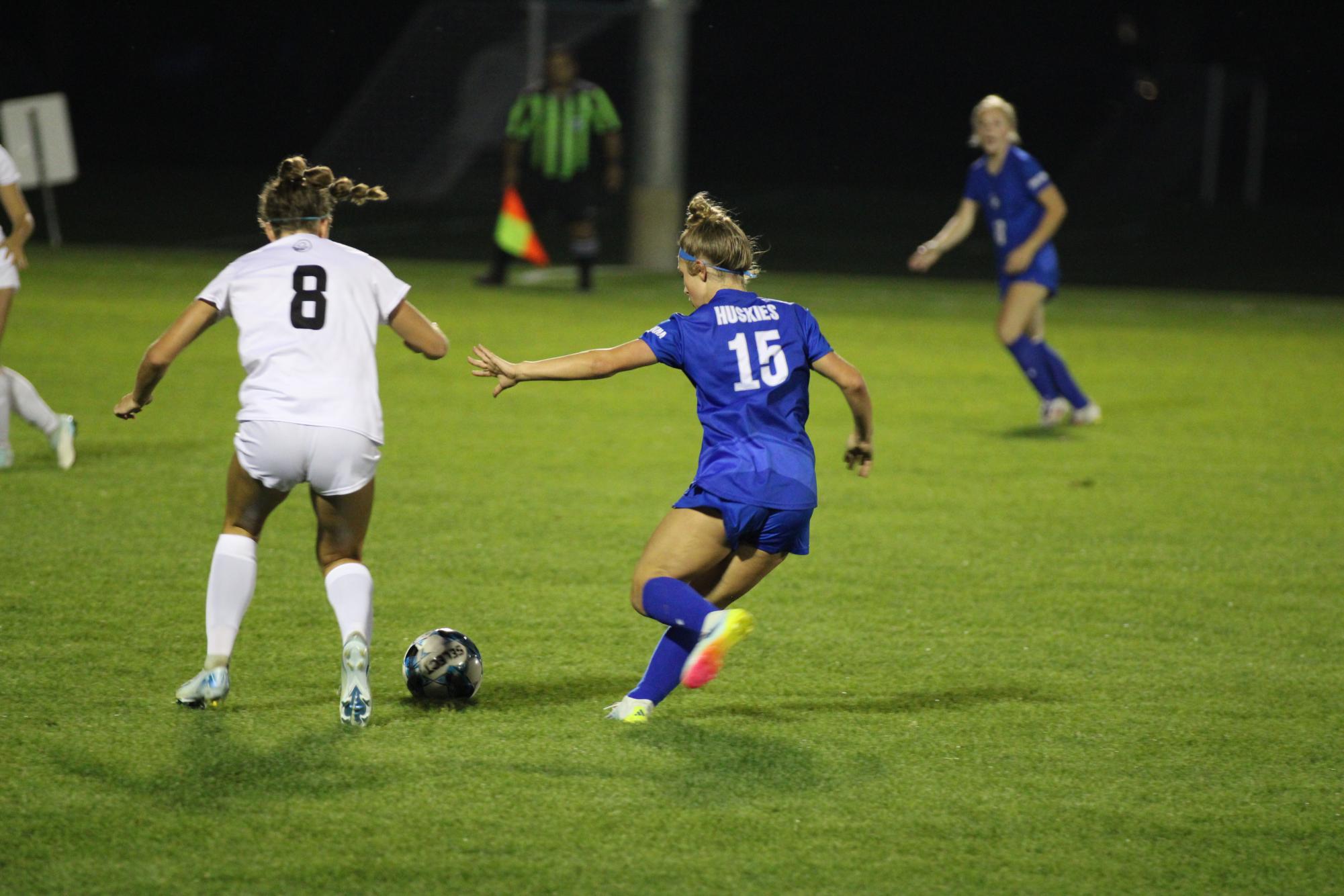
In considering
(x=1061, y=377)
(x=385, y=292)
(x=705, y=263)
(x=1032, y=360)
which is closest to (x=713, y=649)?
(x=705, y=263)

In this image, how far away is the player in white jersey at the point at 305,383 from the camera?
446 centimetres

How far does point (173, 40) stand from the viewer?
53.8 metres

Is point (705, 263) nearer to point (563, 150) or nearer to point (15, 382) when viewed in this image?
point (15, 382)

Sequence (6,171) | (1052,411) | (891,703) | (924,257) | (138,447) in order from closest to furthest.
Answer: (891,703) < (6,171) < (138,447) < (924,257) < (1052,411)

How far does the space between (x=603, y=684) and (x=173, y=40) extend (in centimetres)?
5315

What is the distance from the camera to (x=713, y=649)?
4.24 metres

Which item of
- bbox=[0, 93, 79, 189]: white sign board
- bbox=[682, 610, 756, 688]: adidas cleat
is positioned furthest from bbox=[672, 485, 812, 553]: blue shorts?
bbox=[0, 93, 79, 189]: white sign board

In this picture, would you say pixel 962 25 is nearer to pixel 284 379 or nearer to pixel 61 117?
pixel 61 117

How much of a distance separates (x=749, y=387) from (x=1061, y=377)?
6455 mm

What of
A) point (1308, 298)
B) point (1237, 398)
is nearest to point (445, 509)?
point (1237, 398)

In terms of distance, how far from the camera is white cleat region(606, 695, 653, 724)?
4.79 metres

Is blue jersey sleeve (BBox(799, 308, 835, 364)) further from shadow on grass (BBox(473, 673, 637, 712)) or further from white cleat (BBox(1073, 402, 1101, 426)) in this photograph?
white cleat (BBox(1073, 402, 1101, 426))

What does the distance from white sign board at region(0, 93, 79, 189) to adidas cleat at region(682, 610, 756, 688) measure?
17.2 meters

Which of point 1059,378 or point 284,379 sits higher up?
point 284,379
